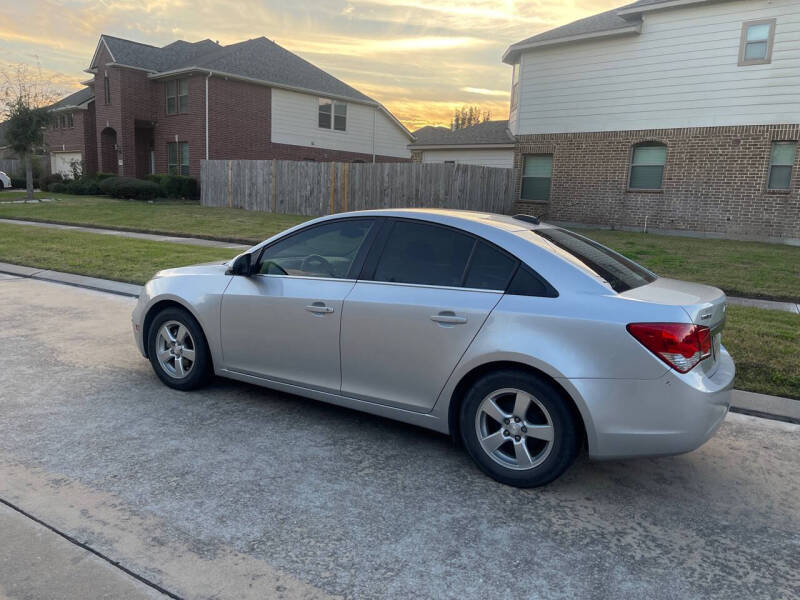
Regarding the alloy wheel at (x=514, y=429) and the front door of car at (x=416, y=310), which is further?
the front door of car at (x=416, y=310)

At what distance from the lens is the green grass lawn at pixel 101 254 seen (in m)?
10.5

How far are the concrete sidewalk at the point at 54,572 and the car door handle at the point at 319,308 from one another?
6.49 ft

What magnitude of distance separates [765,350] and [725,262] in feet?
21.3

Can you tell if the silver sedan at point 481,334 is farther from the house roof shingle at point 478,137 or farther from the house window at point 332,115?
Answer: the house window at point 332,115

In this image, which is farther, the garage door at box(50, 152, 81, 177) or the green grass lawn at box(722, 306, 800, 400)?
the garage door at box(50, 152, 81, 177)

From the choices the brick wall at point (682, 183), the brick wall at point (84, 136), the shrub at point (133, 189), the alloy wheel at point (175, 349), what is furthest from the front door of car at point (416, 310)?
the brick wall at point (84, 136)

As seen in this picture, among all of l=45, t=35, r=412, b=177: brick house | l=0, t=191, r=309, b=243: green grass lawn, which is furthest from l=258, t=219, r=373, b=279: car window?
l=45, t=35, r=412, b=177: brick house

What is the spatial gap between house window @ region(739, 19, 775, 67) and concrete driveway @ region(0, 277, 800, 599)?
1579cm

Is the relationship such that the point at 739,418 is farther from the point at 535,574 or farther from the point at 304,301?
the point at 304,301

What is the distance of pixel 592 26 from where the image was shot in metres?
20.1

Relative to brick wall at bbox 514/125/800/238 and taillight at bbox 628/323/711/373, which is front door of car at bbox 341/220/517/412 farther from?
brick wall at bbox 514/125/800/238

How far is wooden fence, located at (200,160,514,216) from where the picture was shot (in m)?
19.8

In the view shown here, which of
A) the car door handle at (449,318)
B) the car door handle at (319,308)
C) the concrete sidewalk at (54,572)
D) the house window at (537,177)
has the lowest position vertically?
the concrete sidewalk at (54,572)

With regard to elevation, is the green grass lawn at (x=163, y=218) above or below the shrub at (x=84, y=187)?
below
